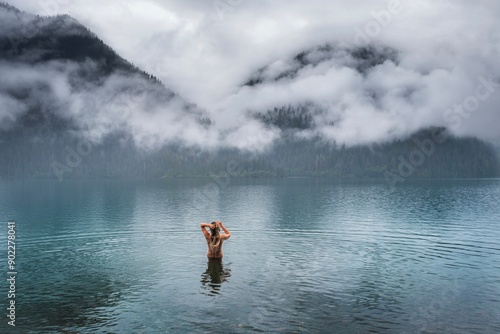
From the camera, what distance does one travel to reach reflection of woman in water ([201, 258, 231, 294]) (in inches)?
1565

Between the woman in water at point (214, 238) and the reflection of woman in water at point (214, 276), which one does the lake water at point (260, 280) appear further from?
the woman in water at point (214, 238)

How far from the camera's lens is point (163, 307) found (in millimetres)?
34188

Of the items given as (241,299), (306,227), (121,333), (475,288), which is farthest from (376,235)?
(121,333)

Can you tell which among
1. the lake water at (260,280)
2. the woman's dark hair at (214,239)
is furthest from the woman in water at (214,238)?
the lake water at (260,280)

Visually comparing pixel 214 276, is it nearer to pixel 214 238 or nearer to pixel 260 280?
pixel 260 280

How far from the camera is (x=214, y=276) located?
145 feet

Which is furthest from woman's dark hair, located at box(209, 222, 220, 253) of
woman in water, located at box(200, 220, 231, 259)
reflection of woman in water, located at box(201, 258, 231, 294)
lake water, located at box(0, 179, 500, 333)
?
lake water, located at box(0, 179, 500, 333)

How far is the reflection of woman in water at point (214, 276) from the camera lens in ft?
130

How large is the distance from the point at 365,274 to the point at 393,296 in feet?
26.7

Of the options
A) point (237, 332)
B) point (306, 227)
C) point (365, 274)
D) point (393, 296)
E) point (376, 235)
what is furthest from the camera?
point (306, 227)

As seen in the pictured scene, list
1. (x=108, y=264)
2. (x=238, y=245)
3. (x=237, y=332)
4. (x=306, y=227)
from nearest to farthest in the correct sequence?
(x=237, y=332) → (x=108, y=264) → (x=238, y=245) → (x=306, y=227)

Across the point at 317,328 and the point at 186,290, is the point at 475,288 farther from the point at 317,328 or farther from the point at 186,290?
the point at 186,290

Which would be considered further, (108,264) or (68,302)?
(108,264)

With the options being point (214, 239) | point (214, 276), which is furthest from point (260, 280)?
point (214, 239)
